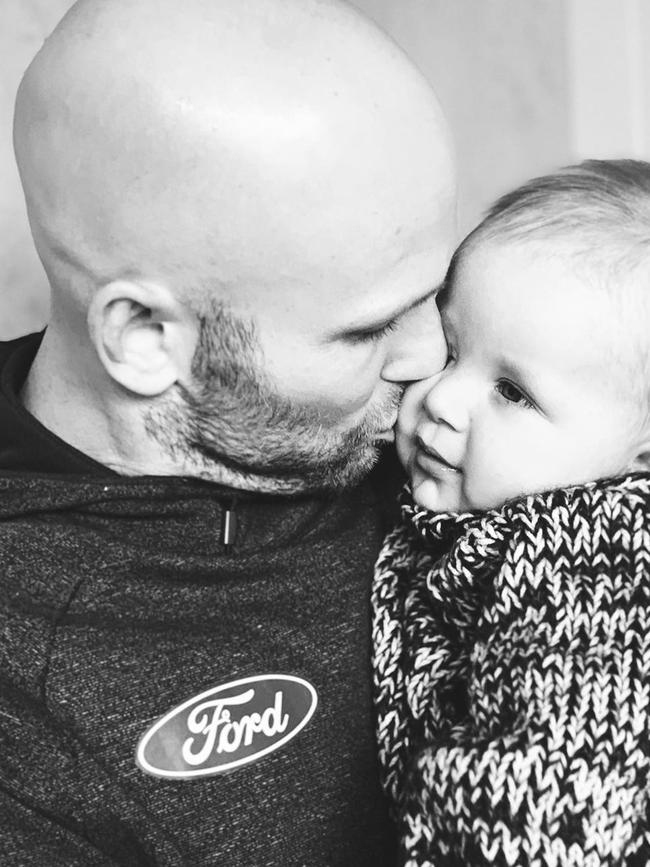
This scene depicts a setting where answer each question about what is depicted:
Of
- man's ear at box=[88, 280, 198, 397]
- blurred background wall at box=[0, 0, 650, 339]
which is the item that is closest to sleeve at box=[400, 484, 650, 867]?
man's ear at box=[88, 280, 198, 397]

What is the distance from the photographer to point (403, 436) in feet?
3.89

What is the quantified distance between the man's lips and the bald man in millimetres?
55

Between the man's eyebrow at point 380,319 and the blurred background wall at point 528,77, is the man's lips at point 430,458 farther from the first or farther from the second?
the blurred background wall at point 528,77

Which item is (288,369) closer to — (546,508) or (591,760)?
(546,508)

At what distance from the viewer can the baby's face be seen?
1068 mm

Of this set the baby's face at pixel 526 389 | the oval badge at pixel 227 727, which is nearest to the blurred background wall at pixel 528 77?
the baby's face at pixel 526 389

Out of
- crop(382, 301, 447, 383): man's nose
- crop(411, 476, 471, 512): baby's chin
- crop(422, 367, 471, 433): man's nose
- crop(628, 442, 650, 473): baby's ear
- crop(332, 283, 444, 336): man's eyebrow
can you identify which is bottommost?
crop(628, 442, 650, 473): baby's ear

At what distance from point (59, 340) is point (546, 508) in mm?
521

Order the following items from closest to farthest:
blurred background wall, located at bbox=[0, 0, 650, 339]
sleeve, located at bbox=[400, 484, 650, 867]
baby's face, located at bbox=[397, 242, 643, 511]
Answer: sleeve, located at bbox=[400, 484, 650, 867], baby's face, located at bbox=[397, 242, 643, 511], blurred background wall, located at bbox=[0, 0, 650, 339]

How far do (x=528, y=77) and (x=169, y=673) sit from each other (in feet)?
4.34

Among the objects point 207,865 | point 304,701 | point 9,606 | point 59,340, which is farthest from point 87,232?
point 207,865

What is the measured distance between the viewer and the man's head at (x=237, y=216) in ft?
3.34

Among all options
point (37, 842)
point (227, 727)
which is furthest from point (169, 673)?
point (37, 842)

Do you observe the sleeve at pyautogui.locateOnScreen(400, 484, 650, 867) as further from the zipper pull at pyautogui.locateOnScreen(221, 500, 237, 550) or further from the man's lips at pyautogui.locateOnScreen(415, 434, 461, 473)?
the zipper pull at pyautogui.locateOnScreen(221, 500, 237, 550)
